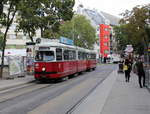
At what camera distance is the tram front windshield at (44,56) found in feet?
78.2

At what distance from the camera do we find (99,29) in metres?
130

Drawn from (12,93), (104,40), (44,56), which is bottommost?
(12,93)

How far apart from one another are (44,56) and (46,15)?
Answer: 9.82 metres

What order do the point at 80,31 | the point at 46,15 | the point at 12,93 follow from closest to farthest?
the point at 12,93 → the point at 46,15 → the point at 80,31

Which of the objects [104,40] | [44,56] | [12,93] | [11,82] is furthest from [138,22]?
[104,40]

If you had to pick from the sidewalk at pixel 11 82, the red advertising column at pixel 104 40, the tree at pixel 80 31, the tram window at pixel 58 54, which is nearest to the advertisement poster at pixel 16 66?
the sidewalk at pixel 11 82

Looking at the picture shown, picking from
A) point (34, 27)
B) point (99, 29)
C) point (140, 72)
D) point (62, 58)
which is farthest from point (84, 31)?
point (140, 72)

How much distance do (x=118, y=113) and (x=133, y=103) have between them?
2415 millimetres

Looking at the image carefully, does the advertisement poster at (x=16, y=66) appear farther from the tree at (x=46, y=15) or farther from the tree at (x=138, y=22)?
the tree at (x=138, y=22)

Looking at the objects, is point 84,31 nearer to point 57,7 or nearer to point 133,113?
point 57,7

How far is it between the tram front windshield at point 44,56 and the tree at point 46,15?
24.0 feet

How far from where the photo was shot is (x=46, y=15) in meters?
32.9

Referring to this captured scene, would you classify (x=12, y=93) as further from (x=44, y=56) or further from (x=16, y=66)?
(x=16, y=66)

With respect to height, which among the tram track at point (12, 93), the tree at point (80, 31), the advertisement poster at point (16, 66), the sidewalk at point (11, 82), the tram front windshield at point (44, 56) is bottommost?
the tram track at point (12, 93)
